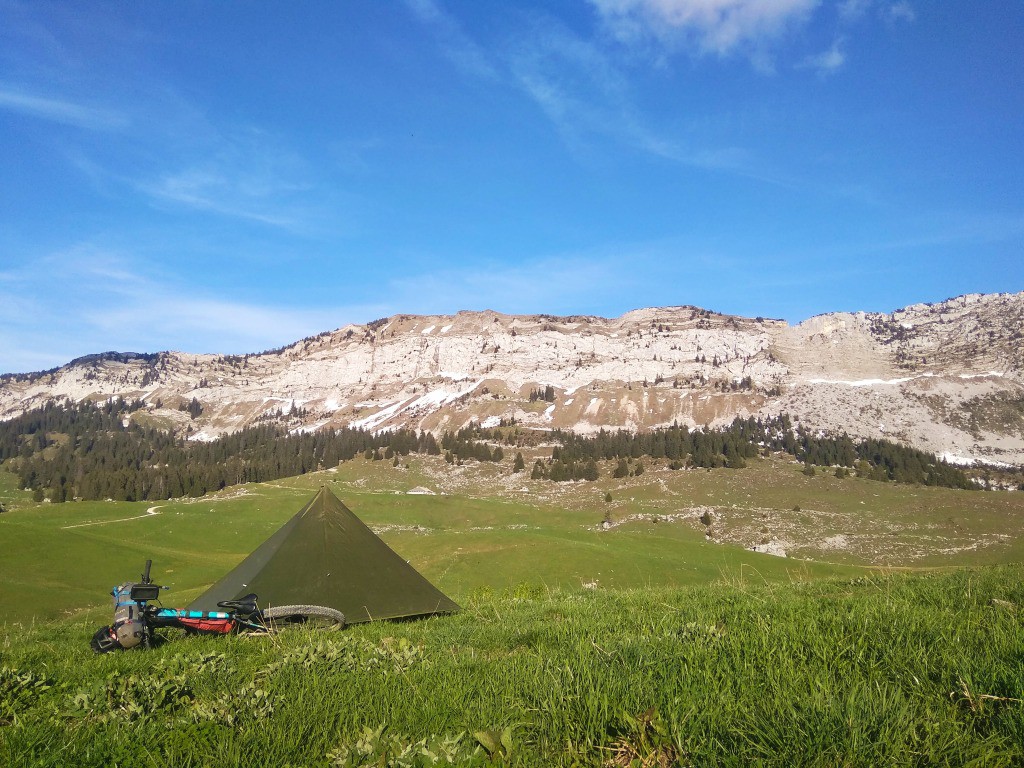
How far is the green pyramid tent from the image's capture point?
10.4m

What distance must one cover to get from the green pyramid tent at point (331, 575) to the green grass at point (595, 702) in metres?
4.94

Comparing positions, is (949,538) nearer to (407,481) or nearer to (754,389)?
(407,481)

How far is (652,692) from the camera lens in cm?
339

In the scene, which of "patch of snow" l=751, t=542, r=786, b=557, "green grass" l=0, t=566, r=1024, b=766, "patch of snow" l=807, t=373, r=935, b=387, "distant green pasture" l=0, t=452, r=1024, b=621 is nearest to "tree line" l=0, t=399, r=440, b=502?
"distant green pasture" l=0, t=452, r=1024, b=621

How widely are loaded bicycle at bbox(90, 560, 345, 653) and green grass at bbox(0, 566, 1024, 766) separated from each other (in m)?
1.69

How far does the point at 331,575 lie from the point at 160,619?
3.44 m

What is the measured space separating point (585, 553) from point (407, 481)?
6724 cm

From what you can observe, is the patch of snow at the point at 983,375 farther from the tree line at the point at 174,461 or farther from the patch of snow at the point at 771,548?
the tree line at the point at 174,461

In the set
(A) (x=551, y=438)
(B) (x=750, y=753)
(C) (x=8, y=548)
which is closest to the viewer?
(B) (x=750, y=753)

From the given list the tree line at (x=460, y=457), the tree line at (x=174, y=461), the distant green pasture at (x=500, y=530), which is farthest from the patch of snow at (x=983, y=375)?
the tree line at (x=174, y=461)

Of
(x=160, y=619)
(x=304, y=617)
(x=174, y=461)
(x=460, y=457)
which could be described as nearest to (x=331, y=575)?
(x=304, y=617)

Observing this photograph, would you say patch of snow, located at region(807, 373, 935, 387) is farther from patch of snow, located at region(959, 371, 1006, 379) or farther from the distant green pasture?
the distant green pasture

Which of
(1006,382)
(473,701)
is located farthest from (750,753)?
(1006,382)

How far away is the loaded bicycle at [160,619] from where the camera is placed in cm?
710
